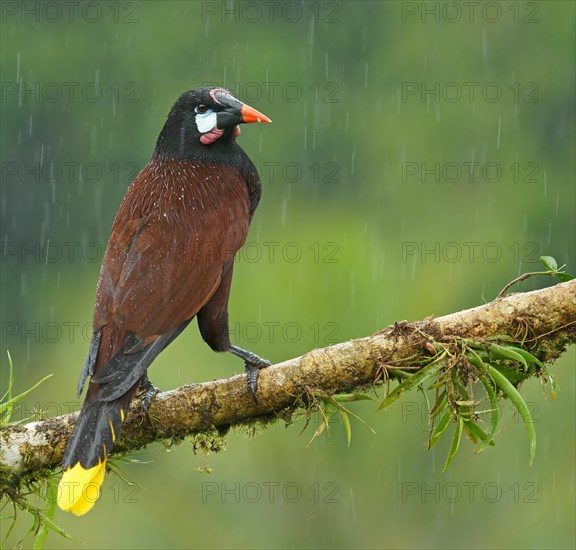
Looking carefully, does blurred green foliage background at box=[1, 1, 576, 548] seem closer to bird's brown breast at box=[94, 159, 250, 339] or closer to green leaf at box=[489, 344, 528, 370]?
bird's brown breast at box=[94, 159, 250, 339]

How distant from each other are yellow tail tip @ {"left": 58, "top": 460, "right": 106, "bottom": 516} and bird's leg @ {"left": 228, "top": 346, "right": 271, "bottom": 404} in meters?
0.45

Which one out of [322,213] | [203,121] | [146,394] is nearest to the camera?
[146,394]

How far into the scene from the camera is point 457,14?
27.0m

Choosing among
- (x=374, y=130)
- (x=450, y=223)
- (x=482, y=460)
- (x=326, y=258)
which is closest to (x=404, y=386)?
(x=482, y=460)

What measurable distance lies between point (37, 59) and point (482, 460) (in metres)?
16.0

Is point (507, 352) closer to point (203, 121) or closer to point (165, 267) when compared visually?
point (165, 267)

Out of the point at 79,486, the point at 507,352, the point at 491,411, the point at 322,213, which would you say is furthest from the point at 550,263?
the point at 322,213

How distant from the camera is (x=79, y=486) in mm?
3428

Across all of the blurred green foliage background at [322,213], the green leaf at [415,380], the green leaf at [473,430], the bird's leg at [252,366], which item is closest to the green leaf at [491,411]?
the green leaf at [473,430]

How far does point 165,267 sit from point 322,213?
15.9 m

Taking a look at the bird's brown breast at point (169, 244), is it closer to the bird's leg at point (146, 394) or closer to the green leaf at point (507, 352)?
the bird's leg at point (146, 394)

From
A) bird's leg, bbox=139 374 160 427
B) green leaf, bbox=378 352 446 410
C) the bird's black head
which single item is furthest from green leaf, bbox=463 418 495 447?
the bird's black head

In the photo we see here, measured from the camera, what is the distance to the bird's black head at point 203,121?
438 cm

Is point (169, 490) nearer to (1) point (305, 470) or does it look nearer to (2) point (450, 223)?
(1) point (305, 470)
